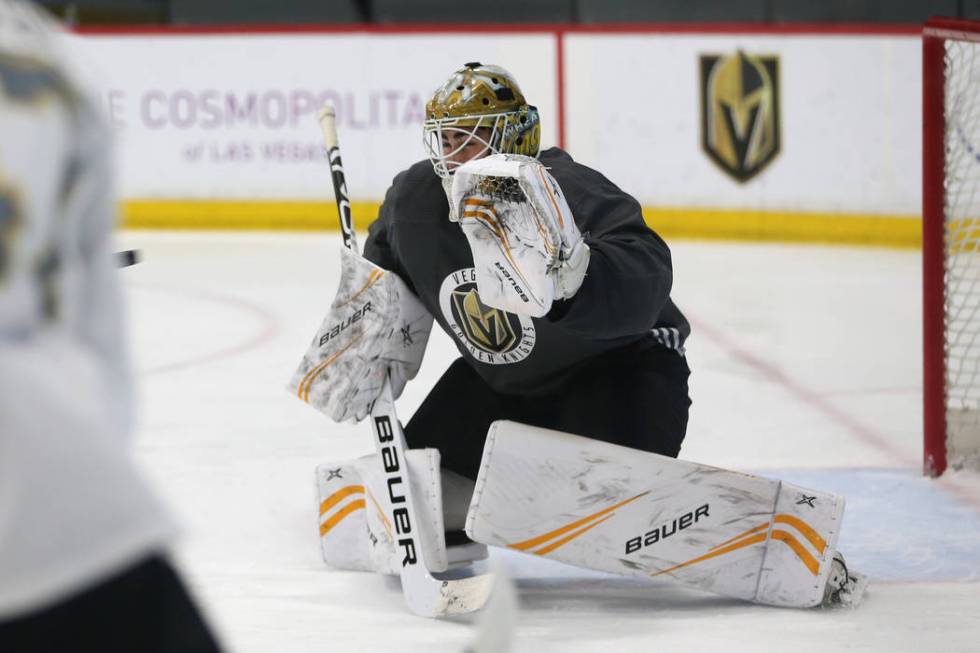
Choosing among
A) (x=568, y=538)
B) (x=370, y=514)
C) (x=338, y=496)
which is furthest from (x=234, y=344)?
(x=568, y=538)

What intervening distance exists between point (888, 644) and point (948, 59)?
1.38 meters

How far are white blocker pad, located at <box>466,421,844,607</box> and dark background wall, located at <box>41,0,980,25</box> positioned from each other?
4.90 meters

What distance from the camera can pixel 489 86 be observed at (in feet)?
6.91

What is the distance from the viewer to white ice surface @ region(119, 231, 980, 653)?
6.66ft

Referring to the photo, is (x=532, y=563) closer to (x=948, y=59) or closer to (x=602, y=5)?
(x=948, y=59)

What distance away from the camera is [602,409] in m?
2.14

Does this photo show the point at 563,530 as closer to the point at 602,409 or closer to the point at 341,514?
the point at 602,409

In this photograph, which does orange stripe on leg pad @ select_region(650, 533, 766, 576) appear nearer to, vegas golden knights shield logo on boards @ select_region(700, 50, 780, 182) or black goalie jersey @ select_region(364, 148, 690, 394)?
black goalie jersey @ select_region(364, 148, 690, 394)

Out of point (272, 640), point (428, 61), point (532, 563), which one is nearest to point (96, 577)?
point (272, 640)

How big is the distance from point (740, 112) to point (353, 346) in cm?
440

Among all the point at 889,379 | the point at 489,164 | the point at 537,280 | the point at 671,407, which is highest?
the point at 489,164

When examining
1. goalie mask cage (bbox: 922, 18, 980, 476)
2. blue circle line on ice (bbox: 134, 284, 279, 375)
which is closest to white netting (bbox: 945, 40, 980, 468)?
goalie mask cage (bbox: 922, 18, 980, 476)

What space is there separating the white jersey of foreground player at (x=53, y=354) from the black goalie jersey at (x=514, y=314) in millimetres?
1239

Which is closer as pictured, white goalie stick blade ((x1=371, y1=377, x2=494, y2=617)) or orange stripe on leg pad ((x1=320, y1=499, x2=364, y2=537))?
white goalie stick blade ((x1=371, y1=377, x2=494, y2=617))
